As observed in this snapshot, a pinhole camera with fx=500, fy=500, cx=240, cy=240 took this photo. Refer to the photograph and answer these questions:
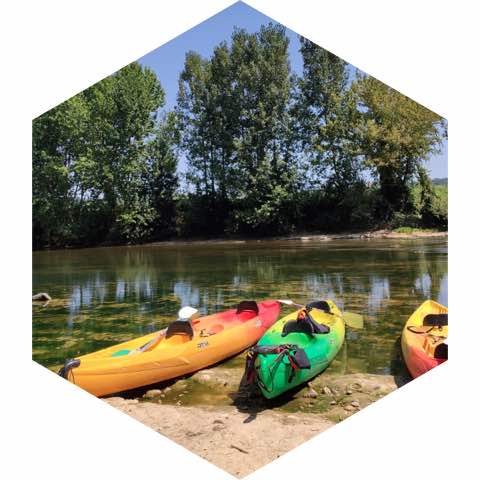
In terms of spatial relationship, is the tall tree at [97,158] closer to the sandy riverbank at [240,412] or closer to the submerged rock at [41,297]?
the submerged rock at [41,297]

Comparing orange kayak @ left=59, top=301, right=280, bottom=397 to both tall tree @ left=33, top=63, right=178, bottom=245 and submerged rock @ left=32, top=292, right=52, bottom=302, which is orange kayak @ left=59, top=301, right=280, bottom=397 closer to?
submerged rock @ left=32, top=292, right=52, bottom=302

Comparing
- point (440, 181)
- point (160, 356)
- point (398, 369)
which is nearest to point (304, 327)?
point (398, 369)

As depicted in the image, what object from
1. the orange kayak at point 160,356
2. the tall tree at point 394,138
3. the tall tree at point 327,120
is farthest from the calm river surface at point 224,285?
the tall tree at point 327,120

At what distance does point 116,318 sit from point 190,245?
7941 millimetres

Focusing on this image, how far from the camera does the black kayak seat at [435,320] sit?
4594 mm

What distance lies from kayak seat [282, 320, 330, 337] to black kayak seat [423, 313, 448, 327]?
1.09 m

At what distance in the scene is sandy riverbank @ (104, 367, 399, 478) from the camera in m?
2.70

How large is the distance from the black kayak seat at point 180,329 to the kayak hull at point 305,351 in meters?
0.64

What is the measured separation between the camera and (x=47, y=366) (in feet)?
14.5

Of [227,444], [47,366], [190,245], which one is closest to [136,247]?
[190,245]

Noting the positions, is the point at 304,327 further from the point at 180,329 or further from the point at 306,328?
the point at 180,329

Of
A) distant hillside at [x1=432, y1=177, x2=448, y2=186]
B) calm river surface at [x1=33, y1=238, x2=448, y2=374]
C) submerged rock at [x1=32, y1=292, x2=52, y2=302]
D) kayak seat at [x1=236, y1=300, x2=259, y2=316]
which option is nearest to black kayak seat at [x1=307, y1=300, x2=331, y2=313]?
calm river surface at [x1=33, y1=238, x2=448, y2=374]

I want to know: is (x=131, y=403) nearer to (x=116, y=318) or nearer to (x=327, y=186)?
(x=116, y=318)

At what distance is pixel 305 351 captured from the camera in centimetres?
369
